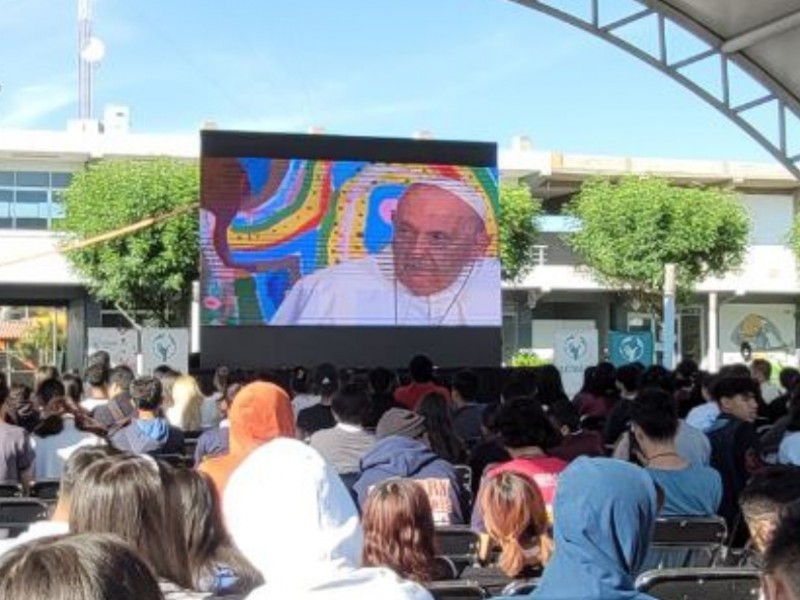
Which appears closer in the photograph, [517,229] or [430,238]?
[430,238]

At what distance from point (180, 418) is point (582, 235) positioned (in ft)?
83.0

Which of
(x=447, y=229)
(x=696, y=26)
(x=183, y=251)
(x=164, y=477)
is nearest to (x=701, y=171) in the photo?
(x=183, y=251)

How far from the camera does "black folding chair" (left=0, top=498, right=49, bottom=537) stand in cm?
488

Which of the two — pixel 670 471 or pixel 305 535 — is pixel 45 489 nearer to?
pixel 670 471

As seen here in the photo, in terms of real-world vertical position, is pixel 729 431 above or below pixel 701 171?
below

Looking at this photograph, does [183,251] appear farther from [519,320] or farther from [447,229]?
[447,229]

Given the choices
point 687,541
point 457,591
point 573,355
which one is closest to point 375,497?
point 457,591

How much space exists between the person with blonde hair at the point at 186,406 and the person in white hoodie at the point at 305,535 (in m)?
5.89

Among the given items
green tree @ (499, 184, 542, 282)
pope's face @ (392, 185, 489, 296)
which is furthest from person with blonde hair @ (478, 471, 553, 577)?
green tree @ (499, 184, 542, 282)

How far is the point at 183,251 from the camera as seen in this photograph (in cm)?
2728

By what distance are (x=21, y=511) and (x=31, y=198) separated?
87.6 ft

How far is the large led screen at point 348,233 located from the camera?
14.1m

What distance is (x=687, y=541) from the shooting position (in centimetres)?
420

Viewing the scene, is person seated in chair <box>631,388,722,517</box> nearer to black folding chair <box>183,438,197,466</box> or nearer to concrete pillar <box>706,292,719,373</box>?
black folding chair <box>183,438,197,466</box>
